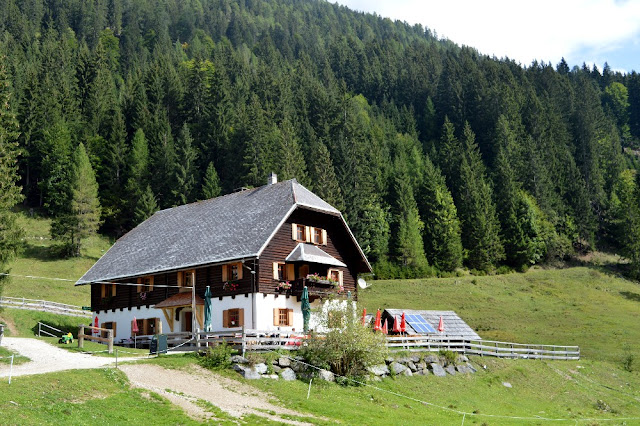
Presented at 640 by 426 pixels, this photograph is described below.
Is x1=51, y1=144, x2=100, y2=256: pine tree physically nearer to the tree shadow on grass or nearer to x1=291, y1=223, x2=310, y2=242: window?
x1=291, y1=223, x2=310, y2=242: window

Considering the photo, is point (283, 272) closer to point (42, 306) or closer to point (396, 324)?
point (396, 324)

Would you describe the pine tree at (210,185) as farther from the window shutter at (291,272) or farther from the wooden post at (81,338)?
the wooden post at (81,338)

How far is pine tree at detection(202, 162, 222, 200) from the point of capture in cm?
8808

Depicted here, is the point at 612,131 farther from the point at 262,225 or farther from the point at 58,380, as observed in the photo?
the point at 58,380

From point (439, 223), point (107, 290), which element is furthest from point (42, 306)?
point (439, 223)

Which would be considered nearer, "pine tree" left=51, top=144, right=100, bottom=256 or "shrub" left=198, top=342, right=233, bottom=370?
"shrub" left=198, top=342, right=233, bottom=370

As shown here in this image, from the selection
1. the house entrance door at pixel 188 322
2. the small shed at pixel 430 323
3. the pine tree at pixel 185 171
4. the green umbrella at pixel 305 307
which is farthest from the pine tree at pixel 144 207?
the green umbrella at pixel 305 307

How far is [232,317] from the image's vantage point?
38938 millimetres

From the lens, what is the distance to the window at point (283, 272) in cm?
3953

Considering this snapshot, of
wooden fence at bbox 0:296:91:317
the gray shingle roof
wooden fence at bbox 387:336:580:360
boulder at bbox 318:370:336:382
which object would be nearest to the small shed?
wooden fence at bbox 387:336:580:360

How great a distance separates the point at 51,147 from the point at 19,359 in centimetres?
6460

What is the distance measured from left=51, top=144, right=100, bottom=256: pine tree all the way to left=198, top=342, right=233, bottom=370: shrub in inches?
1862

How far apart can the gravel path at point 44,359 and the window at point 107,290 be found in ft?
27.9

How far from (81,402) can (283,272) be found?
18.6 m
